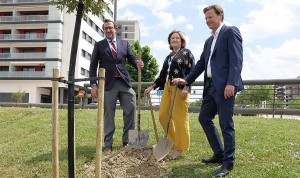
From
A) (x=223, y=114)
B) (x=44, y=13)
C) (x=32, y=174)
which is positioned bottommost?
(x=32, y=174)

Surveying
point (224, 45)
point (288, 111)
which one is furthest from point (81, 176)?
point (288, 111)

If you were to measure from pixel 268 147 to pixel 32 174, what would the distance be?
4063 mm

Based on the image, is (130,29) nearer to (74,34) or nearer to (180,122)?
(180,122)

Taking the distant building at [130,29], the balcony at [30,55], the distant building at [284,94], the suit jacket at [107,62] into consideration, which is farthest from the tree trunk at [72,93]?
the distant building at [130,29]

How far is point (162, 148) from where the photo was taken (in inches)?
227

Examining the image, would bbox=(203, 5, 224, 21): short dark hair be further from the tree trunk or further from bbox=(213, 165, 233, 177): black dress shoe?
bbox=(213, 165, 233, 177): black dress shoe

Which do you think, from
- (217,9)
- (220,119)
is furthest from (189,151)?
(217,9)

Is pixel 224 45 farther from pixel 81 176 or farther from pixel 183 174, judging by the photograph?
pixel 81 176

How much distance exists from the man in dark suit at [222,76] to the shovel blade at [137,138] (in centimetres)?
Result: 131

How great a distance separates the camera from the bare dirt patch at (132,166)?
5.23m

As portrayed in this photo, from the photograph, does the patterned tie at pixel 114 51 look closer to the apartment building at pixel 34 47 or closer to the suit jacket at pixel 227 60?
the suit jacket at pixel 227 60

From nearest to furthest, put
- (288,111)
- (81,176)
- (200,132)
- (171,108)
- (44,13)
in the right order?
(81,176)
(171,108)
(200,132)
(288,111)
(44,13)

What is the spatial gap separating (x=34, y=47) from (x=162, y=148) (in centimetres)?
4448

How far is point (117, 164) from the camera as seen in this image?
5469mm
